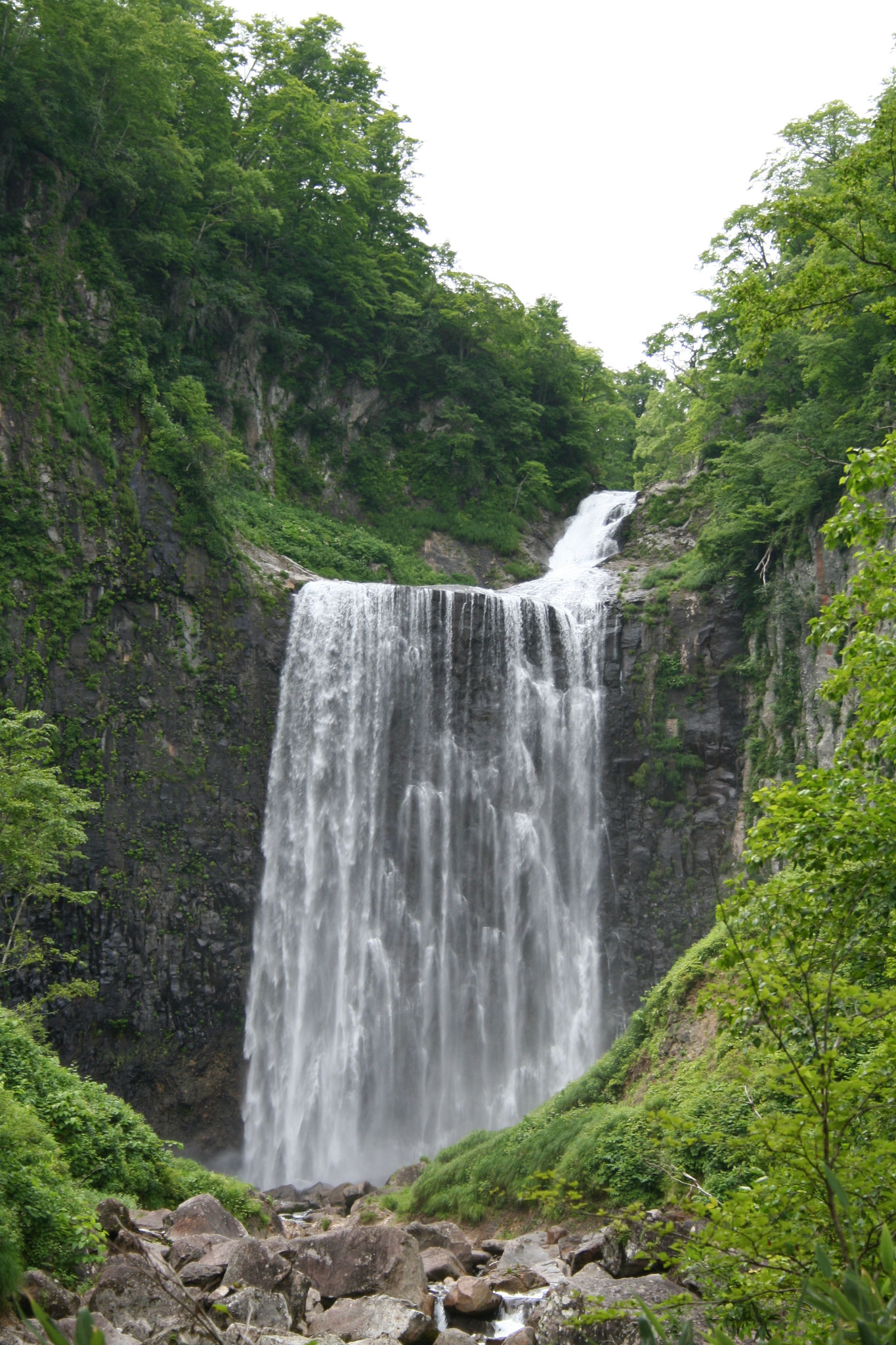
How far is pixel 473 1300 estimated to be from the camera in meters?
10.0

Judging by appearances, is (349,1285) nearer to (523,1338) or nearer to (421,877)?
(523,1338)

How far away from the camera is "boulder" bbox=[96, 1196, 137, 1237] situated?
835 centimetres

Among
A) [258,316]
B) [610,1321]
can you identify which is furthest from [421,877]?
[258,316]

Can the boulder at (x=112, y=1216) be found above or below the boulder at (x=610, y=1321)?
above

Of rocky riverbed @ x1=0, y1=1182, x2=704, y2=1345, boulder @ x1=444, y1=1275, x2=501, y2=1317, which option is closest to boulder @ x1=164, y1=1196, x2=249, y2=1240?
rocky riverbed @ x1=0, y1=1182, x2=704, y2=1345

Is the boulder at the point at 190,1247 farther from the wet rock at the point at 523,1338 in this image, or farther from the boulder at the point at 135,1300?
the wet rock at the point at 523,1338

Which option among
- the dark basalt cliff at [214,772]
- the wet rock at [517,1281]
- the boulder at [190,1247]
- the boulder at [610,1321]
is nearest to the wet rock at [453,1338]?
the boulder at [610,1321]

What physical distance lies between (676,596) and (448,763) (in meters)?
8.19

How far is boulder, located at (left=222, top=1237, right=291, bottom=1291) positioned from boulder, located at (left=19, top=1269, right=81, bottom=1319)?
2527 millimetres

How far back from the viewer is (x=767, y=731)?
24094mm

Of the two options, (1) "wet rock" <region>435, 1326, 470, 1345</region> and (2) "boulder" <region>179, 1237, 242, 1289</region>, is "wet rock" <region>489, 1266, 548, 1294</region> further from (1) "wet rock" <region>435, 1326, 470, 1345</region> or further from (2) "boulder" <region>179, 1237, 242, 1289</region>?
(2) "boulder" <region>179, 1237, 242, 1289</region>

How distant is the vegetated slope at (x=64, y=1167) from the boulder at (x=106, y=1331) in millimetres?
457

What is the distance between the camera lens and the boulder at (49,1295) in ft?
22.5

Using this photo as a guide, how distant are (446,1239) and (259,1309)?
15.5 feet
